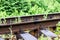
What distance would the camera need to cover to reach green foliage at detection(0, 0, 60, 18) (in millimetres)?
7049

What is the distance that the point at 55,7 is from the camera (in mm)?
7738

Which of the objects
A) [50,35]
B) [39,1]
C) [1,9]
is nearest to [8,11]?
[1,9]

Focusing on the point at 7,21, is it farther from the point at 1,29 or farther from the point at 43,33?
the point at 43,33

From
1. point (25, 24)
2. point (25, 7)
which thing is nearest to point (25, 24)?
point (25, 24)

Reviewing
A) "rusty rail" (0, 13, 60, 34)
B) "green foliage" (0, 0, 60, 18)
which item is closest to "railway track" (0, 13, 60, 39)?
"rusty rail" (0, 13, 60, 34)

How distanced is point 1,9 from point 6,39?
11.3 ft

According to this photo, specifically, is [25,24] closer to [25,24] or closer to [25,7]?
[25,24]

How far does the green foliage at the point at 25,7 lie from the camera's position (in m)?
7.05

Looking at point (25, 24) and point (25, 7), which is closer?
point (25, 24)

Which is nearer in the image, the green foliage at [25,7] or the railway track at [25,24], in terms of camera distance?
the railway track at [25,24]

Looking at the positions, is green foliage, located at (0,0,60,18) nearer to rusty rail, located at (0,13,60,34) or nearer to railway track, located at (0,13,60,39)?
Answer: rusty rail, located at (0,13,60,34)

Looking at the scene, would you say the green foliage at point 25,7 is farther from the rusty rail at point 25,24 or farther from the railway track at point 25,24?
the railway track at point 25,24

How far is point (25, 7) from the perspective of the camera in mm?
7426

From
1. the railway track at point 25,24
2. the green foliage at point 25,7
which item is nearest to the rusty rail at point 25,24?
the railway track at point 25,24
